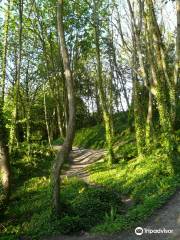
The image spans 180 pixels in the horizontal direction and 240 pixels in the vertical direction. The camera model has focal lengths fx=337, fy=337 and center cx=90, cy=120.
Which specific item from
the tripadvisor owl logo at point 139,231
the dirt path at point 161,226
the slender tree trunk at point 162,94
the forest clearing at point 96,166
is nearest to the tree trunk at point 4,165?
the forest clearing at point 96,166

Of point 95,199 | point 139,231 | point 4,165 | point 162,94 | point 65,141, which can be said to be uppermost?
point 162,94

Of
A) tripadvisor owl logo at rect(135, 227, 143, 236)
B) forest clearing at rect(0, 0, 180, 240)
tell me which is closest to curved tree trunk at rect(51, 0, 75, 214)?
forest clearing at rect(0, 0, 180, 240)

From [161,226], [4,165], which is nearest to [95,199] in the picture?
[161,226]

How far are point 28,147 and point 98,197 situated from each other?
10.6 metres

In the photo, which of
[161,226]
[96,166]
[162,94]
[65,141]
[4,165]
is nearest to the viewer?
[161,226]

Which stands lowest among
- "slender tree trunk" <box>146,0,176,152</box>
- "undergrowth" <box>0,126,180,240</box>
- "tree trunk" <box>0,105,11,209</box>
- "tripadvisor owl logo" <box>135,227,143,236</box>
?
"tripadvisor owl logo" <box>135,227,143,236</box>

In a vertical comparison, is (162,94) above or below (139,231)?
above

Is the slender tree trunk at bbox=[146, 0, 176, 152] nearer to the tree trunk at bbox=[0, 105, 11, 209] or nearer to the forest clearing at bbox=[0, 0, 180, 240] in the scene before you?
the forest clearing at bbox=[0, 0, 180, 240]

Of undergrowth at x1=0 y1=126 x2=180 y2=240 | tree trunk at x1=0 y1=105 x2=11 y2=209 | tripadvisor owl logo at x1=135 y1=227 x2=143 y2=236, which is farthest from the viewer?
tree trunk at x1=0 y1=105 x2=11 y2=209

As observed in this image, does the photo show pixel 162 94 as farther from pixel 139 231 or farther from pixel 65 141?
pixel 139 231

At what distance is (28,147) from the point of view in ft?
73.9

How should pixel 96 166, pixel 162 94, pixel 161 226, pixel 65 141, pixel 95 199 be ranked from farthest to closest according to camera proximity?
pixel 96 166 → pixel 162 94 → pixel 95 199 → pixel 65 141 → pixel 161 226

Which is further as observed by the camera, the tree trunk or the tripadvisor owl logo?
the tree trunk

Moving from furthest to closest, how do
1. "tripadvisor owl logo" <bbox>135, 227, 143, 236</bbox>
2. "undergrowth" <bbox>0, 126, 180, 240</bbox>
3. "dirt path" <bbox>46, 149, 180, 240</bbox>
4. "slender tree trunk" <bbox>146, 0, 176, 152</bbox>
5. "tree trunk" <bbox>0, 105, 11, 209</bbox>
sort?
"slender tree trunk" <bbox>146, 0, 176, 152</bbox>, "tree trunk" <bbox>0, 105, 11, 209</bbox>, "undergrowth" <bbox>0, 126, 180, 240</bbox>, "tripadvisor owl logo" <bbox>135, 227, 143, 236</bbox>, "dirt path" <bbox>46, 149, 180, 240</bbox>
